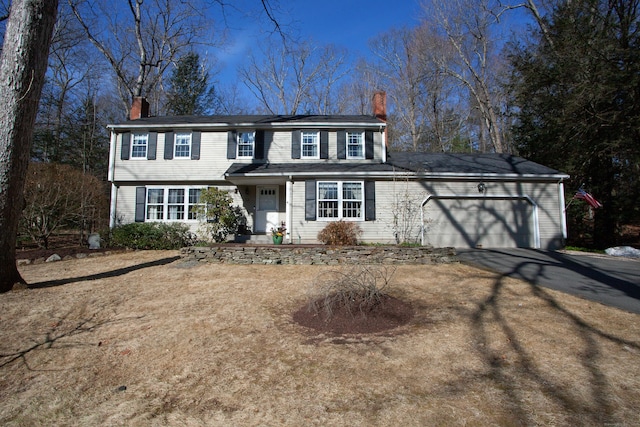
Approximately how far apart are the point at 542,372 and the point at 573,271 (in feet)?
20.9

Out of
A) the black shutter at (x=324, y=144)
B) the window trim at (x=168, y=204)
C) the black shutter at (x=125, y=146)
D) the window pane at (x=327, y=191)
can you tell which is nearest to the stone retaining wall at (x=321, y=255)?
the window pane at (x=327, y=191)

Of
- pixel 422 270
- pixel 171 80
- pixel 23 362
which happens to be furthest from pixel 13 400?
pixel 171 80

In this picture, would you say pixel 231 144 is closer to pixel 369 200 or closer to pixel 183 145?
pixel 183 145

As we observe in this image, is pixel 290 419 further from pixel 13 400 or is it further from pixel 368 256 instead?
pixel 368 256

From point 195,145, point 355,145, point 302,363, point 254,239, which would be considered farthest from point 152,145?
point 302,363

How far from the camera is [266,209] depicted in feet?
45.5

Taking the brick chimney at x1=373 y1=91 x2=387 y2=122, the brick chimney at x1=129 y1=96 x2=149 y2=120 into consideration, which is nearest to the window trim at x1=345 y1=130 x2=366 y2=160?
the brick chimney at x1=373 y1=91 x2=387 y2=122

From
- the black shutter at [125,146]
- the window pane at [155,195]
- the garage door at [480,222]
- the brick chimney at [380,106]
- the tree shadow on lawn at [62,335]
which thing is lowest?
the tree shadow on lawn at [62,335]

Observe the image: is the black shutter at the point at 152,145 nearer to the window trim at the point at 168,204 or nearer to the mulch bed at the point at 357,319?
the window trim at the point at 168,204

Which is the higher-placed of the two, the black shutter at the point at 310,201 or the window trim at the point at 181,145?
the window trim at the point at 181,145

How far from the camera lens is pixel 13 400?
304cm

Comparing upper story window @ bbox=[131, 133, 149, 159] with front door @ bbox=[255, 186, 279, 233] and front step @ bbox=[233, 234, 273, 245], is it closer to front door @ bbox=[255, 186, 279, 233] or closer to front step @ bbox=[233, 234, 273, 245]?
front door @ bbox=[255, 186, 279, 233]

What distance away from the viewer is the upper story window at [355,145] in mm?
14227

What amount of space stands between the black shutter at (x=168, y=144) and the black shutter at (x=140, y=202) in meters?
1.71
